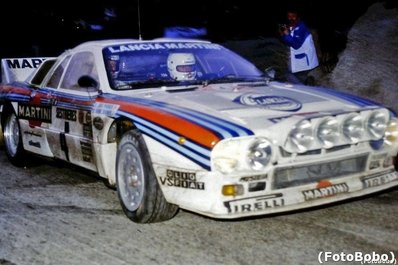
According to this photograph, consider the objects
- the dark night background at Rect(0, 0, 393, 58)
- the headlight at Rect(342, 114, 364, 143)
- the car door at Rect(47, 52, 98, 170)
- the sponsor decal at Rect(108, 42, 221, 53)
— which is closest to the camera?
the headlight at Rect(342, 114, 364, 143)

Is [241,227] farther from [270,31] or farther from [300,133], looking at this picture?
[270,31]

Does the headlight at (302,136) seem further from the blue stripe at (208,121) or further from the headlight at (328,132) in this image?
the blue stripe at (208,121)

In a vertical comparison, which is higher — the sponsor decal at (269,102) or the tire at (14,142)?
the sponsor decal at (269,102)

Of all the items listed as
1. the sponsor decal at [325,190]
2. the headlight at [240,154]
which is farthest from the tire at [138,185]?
the sponsor decal at [325,190]

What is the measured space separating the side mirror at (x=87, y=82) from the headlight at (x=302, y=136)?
6.53ft

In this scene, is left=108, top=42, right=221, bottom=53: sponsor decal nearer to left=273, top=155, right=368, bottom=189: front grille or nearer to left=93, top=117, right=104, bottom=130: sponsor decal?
left=93, top=117, right=104, bottom=130: sponsor decal

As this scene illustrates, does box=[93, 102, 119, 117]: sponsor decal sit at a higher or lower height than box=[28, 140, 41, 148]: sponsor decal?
higher

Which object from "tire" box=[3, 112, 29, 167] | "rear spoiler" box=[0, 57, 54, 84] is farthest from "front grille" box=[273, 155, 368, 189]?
"rear spoiler" box=[0, 57, 54, 84]

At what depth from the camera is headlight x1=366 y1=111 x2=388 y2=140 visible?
4.29 m

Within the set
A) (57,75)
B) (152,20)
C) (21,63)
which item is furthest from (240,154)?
(152,20)

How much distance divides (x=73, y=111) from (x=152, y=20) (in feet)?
46.7

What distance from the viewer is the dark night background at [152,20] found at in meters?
13.3

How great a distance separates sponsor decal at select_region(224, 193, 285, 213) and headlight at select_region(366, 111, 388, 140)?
919 millimetres

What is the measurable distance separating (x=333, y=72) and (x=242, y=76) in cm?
660
